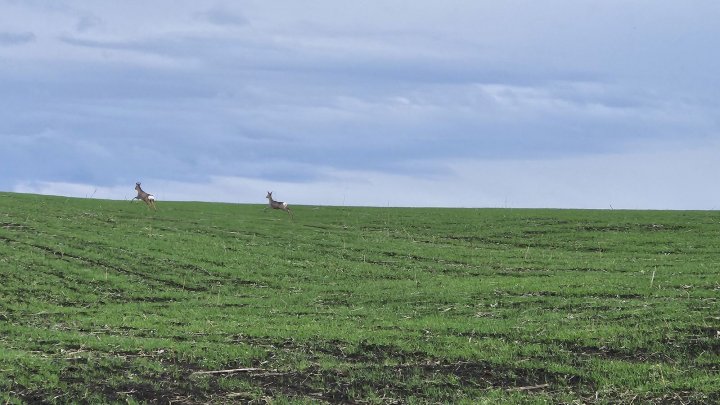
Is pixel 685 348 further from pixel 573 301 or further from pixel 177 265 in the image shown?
pixel 177 265

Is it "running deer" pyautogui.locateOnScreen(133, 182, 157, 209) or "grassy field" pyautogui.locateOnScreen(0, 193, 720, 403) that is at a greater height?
"running deer" pyautogui.locateOnScreen(133, 182, 157, 209)

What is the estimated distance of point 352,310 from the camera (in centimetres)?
2631

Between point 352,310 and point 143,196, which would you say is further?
point 143,196

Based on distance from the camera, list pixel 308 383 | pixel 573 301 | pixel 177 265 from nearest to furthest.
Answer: pixel 308 383
pixel 573 301
pixel 177 265

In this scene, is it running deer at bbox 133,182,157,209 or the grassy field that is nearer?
the grassy field

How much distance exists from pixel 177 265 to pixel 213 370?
1940 cm

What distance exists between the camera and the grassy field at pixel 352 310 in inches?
658

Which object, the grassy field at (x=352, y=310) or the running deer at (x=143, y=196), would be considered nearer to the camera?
the grassy field at (x=352, y=310)

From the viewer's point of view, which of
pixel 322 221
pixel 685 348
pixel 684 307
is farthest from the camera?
pixel 322 221

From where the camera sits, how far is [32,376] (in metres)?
16.9

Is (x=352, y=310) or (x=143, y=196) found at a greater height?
(x=143, y=196)

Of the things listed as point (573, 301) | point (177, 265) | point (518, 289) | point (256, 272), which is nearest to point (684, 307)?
point (573, 301)

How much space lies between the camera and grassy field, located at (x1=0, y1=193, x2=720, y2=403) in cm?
1670

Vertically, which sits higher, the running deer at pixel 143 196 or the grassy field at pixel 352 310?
the running deer at pixel 143 196
